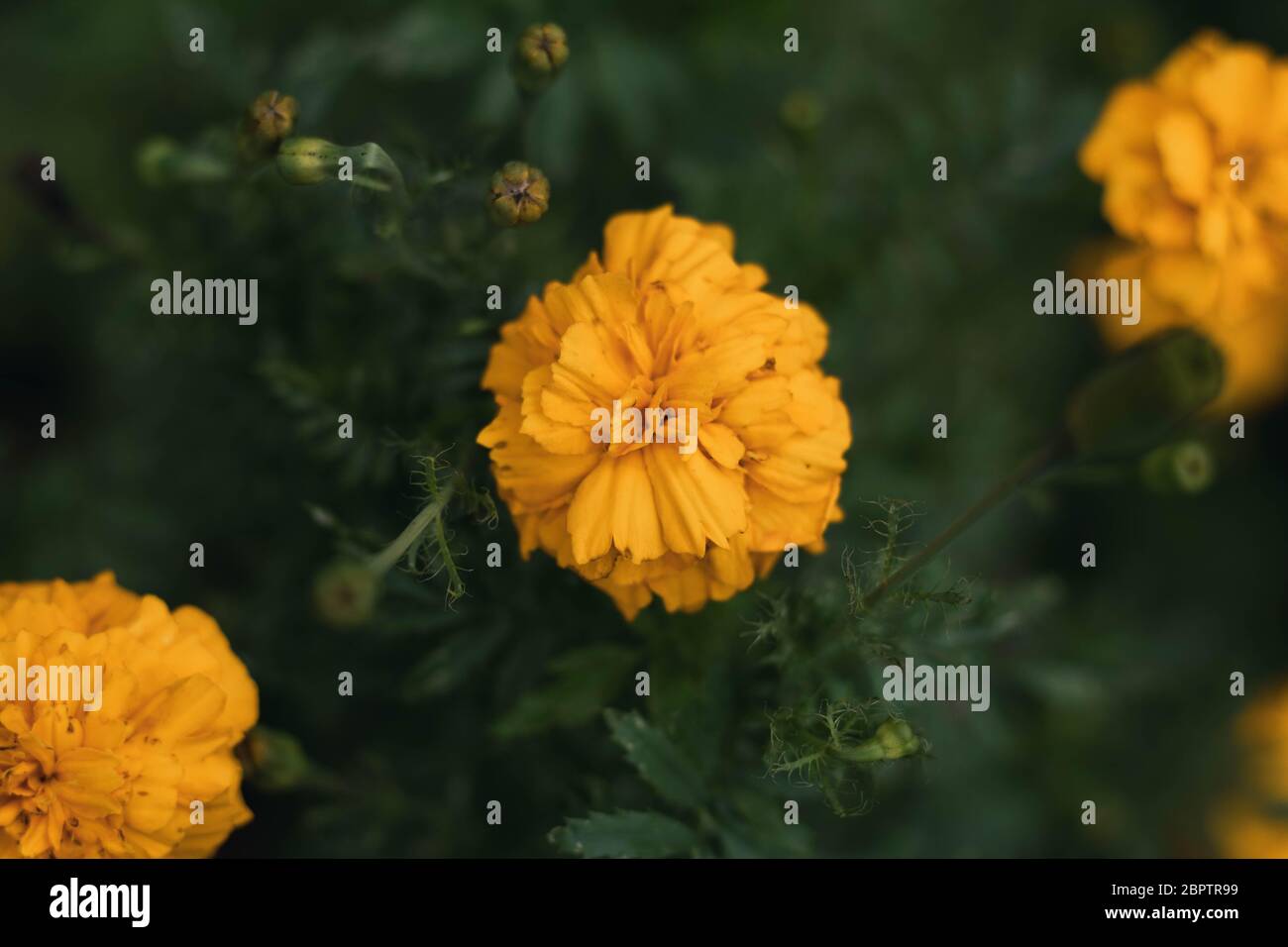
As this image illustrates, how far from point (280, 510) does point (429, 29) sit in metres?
1.10

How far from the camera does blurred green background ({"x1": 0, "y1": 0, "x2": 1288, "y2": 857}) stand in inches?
72.0

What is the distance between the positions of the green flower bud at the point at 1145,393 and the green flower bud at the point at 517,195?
0.91 meters

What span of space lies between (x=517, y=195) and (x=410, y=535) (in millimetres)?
485

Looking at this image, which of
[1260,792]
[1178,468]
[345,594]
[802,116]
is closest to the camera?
[345,594]

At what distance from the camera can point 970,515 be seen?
167cm

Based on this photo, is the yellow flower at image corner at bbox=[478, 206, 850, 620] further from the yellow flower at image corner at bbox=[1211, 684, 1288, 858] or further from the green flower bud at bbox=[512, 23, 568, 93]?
the yellow flower at image corner at bbox=[1211, 684, 1288, 858]

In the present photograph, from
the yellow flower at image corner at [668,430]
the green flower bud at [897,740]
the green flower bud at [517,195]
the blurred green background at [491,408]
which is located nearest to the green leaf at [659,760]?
the blurred green background at [491,408]

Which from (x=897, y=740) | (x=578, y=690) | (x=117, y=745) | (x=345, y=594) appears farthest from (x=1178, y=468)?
(x=117, y=745)

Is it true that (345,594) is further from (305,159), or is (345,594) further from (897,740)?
(897,740)

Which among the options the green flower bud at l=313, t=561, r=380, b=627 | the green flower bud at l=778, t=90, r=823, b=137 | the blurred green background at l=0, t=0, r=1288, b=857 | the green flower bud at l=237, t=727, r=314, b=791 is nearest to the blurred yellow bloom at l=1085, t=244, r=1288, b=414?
the blurred green background at l=0, t=0, r=1288, b=857

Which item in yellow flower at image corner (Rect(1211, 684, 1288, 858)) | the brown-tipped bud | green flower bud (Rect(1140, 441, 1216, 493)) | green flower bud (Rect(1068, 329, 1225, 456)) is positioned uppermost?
the brown-tipped bud

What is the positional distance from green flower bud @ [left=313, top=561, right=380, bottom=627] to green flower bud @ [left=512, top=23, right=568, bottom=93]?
799 mm
